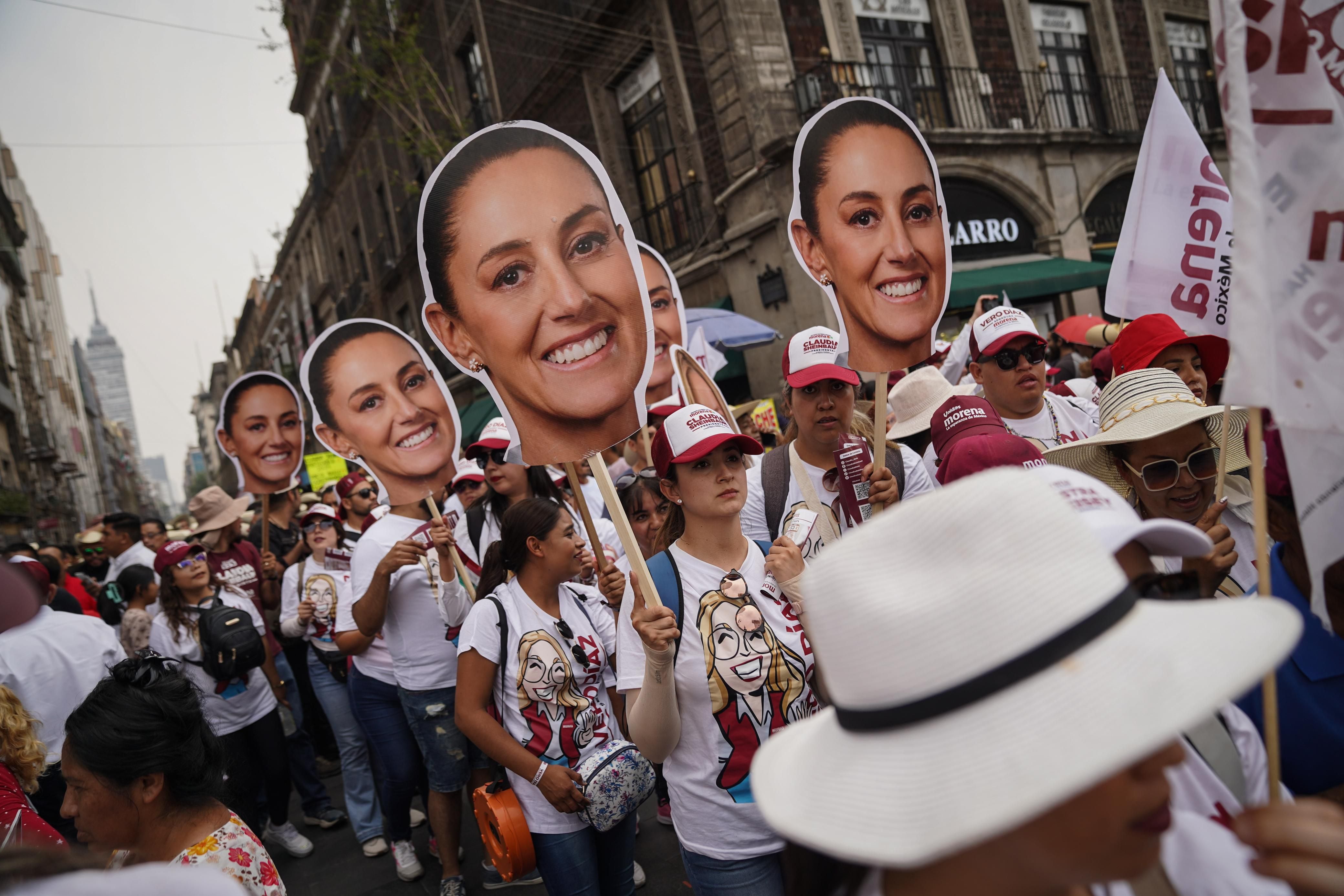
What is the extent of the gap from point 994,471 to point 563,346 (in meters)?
2.04

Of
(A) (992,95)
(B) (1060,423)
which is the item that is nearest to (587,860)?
(B) (1060,423)

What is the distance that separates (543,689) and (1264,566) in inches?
92.2

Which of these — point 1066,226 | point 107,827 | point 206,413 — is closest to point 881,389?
point 107,827

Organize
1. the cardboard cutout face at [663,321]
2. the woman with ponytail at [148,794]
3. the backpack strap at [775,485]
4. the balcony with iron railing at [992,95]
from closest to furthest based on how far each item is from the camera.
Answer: the woman with ponytail at [148,794], the backpack strap at [775,485], the cardboard cutout face at [663,321], the balcony with iron railing at [992,95]

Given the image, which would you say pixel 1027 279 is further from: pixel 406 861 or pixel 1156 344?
pixel 406 861

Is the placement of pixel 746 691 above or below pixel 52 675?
below

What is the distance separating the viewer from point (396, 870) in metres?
5.05

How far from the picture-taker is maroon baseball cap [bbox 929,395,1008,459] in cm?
308

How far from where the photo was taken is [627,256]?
308 cm

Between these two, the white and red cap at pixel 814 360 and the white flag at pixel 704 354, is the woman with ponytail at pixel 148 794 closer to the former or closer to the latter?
the white and red cap at pixel 814 360

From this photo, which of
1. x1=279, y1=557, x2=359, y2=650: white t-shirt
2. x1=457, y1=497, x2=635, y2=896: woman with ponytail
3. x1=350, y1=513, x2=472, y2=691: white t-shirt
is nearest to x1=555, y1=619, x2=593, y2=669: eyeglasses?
x1=457, y1=497, x2=635, y2=896: woman with ponytail

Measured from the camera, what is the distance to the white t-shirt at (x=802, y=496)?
3.48m

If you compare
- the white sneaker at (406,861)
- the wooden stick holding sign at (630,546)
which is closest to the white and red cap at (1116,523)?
the wooden stick holding sign at (630,546)

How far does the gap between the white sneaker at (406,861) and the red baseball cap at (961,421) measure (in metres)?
3.58
